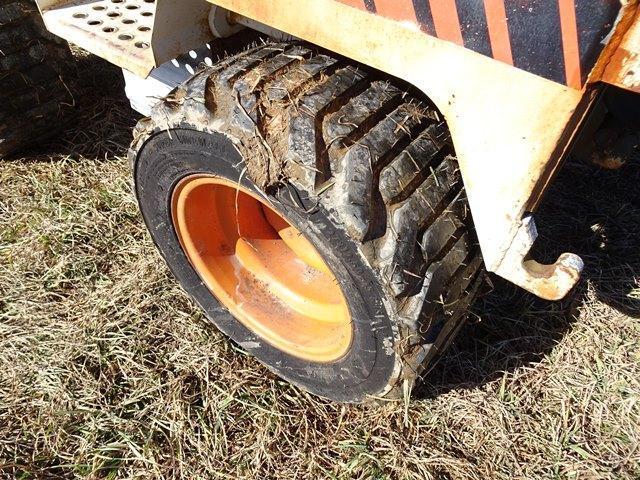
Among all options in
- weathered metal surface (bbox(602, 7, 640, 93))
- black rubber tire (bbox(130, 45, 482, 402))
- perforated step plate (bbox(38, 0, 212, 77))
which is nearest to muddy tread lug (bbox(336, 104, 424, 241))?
black rubber tire (bbox(130, 45, 482, 402))

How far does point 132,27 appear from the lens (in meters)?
2.01

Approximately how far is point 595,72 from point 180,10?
1089 millimetres

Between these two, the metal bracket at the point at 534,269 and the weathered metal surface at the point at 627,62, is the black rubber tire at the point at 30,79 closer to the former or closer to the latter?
the metal bracket at the point at 534,269

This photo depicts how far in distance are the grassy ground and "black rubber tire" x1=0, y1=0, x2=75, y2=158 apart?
0.44 m

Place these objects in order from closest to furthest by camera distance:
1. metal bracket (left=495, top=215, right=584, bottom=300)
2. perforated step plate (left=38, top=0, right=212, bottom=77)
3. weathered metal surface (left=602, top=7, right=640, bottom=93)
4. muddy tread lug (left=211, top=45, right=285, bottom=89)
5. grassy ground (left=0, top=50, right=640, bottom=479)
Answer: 1. weathered metal surface (left=602, top=7, right=640, bottom=93)
2. metal bracket (left=495, top=215, right=584, bottom=300)
3. muddy tread lug (left=211, top=45, right=285, bottom=89)
4. perforated step plate (left=38, top=0, right=212, bottom=77)
5. grassy ground (left=0, top=50, right=640, bottom=479)

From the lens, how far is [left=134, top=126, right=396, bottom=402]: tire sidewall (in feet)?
4.67

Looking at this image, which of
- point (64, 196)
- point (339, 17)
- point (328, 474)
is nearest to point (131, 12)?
point (64, 196)

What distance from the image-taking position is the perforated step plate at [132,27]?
1.68 metres

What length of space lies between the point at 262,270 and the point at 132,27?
2.83 ft

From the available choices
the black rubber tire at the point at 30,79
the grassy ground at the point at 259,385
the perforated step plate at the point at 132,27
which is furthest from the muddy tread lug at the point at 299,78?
the black rubber tire at the point at 30,79

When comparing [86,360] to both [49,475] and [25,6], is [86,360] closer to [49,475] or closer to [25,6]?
[49,475]

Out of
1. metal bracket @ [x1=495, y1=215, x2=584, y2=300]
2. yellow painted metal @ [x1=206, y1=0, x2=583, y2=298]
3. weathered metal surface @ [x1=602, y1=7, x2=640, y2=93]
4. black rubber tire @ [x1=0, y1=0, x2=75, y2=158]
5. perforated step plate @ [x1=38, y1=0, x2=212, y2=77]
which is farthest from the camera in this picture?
black rubber tire @ [x1=0, y1=0, x2=75, y2=158]

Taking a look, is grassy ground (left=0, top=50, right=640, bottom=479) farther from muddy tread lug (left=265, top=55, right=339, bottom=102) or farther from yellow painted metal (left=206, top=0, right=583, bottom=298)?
muddy tread lug (left=265, top=55, right=339, bottom=102)

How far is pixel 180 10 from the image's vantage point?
1.67 meters
